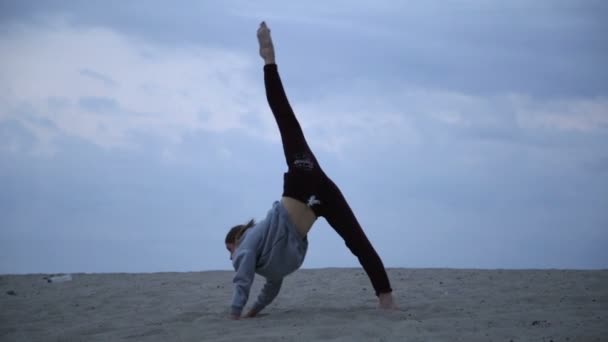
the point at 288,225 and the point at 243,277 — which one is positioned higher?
the point at 288,225

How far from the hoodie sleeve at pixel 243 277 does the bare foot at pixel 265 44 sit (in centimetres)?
155

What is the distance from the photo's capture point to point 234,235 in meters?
5.03

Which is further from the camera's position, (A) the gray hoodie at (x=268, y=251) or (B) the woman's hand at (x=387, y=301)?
(B) the woman's hand at (x=387, y=301)

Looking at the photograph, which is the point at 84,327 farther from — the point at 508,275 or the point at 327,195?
the point at 508,275

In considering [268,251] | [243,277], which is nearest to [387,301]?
[268,251]

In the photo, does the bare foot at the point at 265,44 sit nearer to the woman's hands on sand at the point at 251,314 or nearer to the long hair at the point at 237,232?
the long hair at the point at 237,232

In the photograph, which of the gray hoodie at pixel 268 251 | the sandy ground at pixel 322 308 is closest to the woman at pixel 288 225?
the gray hoodie at pixel 268 251

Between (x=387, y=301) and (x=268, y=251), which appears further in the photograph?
(x=387, y=301)

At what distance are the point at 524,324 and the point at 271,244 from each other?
1.86 metres

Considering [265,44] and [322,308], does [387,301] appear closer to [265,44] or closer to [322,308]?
[322,308]

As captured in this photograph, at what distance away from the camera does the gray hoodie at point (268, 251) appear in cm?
462

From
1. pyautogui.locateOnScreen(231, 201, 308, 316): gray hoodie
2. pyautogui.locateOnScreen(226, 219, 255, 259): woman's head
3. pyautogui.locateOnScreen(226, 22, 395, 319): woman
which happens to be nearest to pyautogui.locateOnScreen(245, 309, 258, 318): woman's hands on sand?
pyautogui.locateOnScreen(226, 22, 395, 319): woman

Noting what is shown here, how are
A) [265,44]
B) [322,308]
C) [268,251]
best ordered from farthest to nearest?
[322,308] → [265,44] → [268,251]

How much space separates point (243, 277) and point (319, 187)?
91cm
